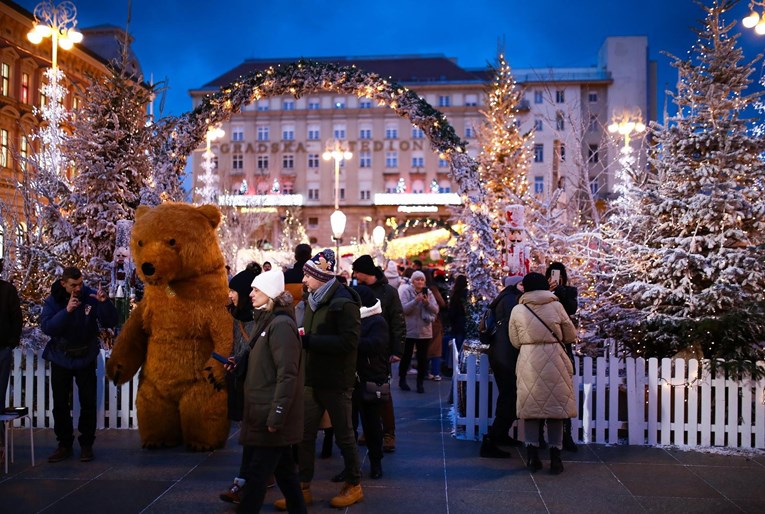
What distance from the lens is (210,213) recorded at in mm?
7434

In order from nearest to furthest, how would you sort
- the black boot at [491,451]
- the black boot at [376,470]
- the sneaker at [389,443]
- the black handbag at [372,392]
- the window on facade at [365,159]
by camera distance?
the black handbag at [372,392] → the black boot at [376,470] → the black boot at [491,451] → the sneaker at [389,443] → the window on facade at [365,159]

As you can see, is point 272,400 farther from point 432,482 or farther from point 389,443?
point 389,443

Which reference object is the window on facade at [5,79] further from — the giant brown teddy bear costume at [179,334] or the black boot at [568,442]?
the black boot at [568,442]

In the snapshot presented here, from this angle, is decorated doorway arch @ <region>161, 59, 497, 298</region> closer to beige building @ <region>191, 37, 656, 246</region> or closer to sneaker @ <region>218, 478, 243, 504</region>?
sneaker @ <region>218, 478, 243, 504</region>

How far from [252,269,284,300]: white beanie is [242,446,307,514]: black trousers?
103 cm

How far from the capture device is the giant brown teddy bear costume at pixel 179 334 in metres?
7.05

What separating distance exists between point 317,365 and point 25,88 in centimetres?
3570

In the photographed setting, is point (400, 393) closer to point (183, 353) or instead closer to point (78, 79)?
point (183, 353)

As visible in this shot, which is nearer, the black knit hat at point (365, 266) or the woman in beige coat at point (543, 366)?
the woman in beige coat at point (543, 366)

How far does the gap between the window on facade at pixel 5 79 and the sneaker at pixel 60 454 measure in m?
31.5

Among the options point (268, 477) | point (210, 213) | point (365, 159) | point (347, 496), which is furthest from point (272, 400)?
point (365, 159)

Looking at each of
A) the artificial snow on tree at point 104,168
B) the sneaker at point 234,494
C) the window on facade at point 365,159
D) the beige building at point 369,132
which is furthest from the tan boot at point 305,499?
the window on facade at point 365,159

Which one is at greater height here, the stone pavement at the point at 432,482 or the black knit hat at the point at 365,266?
the black knit hat at the point at 365,266

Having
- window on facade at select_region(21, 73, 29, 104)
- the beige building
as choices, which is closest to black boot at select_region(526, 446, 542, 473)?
window on facade at select_region(21, 73, 29, 104)
